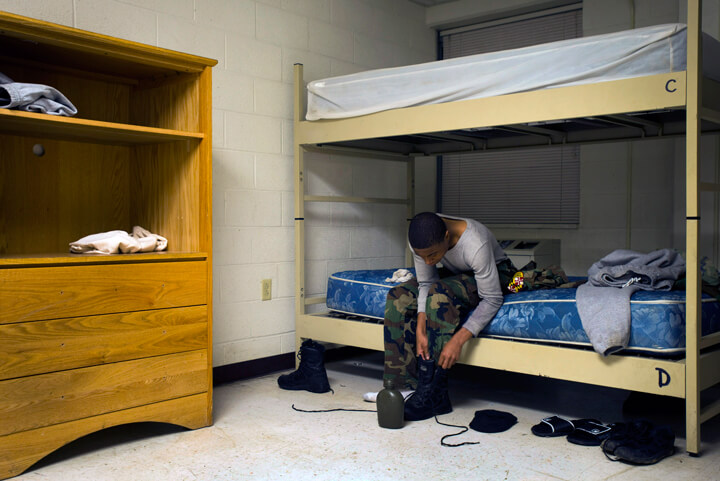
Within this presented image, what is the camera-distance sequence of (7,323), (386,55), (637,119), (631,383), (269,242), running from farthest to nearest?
(386,55) < (269,242) < (637,119) < (631,383) < (7,323)

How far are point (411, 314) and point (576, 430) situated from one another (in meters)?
0.82

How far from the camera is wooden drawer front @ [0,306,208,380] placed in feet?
6.53

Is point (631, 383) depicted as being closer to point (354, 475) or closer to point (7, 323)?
point (354, 475)

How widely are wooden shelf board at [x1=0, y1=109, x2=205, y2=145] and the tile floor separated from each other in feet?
3.58

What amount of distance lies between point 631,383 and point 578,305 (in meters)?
0.31

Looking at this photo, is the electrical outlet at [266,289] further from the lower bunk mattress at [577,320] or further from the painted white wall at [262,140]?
the lower bunk mattress at [577,320]

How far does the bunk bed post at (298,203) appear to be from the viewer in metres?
3.30

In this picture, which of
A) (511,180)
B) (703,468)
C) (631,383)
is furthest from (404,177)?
(703,468)

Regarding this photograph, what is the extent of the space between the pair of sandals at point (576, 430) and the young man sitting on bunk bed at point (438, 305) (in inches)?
15.9

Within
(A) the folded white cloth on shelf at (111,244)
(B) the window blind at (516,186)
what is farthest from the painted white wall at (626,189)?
(A) the folded white cloth on shelf at (111,244)

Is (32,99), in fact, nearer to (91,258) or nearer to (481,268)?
(91,258)

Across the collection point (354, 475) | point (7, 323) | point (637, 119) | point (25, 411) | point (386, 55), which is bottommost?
point (354, 475)

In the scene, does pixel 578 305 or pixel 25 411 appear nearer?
pixel 25 411

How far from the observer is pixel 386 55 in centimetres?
402
